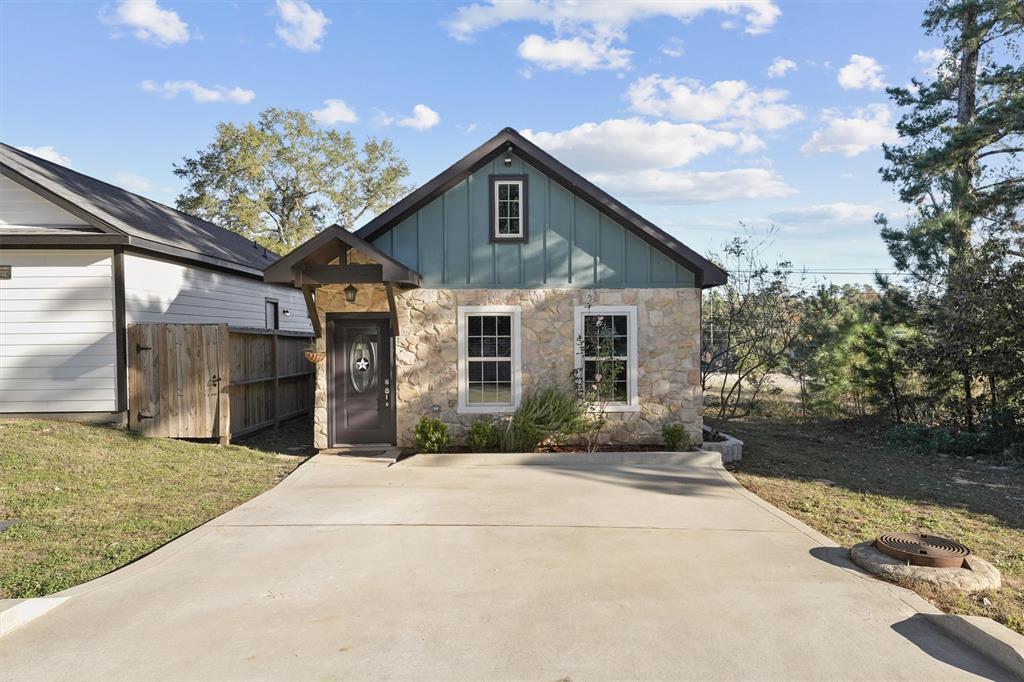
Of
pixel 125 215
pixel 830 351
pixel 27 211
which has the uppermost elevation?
pixel 125 215

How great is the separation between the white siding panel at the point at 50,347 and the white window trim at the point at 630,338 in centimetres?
771

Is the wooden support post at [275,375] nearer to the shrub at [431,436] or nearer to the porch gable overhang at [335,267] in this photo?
the porch gable overhang at [335,267]

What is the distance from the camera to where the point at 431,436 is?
33.0 feet

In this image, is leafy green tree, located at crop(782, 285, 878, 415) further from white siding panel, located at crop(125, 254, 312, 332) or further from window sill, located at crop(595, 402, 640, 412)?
white siding panel, located at crop(125, 254, 312, 332)

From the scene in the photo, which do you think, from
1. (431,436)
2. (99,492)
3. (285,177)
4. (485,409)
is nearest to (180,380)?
(99,492)

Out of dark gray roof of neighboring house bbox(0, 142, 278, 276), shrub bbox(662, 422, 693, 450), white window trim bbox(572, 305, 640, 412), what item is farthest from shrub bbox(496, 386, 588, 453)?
dark gray roof of neighboring house bbox(0, 142, 278, 276)

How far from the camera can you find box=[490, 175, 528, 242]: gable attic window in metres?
10.6

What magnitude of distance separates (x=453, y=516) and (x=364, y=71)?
12.2m

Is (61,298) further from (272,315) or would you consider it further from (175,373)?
(272,315)

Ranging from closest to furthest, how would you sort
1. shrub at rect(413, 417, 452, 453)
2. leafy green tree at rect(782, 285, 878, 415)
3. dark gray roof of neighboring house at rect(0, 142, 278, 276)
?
shrub at rect(413, 417, 452, 453), dark gray roof of neighboring house at rect(0, 142, 278, 276), leafy green tree at rect(782, 285, 878, 415)

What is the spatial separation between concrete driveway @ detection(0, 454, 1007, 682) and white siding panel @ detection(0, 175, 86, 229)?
24.1ft

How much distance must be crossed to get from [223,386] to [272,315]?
7155 mm

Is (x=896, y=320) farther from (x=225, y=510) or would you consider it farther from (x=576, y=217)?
(x=225, y=510)

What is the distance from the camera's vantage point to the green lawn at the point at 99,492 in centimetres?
543
